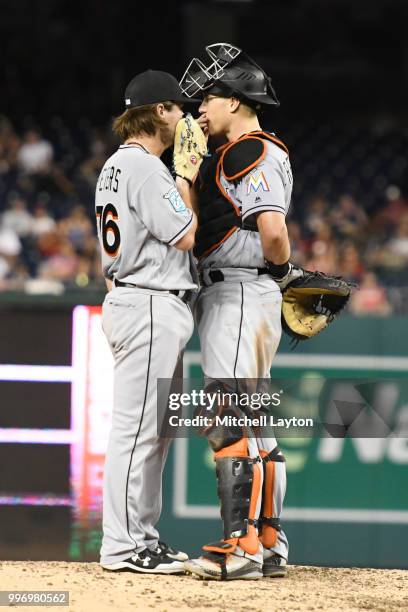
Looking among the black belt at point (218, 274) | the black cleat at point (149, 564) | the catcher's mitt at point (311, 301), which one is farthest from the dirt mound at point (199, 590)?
the black belt at point (218, 274)

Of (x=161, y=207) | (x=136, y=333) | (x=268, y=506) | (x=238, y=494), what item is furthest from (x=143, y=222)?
(x=268, y=506)

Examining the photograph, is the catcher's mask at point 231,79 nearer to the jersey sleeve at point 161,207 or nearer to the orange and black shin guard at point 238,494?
the jersey sleeve at point 161,207

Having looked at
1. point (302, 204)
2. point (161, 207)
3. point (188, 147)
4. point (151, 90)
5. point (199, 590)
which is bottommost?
point (199, 590)

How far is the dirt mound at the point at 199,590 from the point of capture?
332 centimetres

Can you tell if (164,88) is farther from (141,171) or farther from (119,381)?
(119,381)

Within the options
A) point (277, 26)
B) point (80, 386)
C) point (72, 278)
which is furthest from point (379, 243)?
point (80, 386)

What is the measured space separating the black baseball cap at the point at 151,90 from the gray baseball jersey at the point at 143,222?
7.0 inches

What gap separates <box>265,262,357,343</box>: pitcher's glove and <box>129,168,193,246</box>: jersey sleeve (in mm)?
479

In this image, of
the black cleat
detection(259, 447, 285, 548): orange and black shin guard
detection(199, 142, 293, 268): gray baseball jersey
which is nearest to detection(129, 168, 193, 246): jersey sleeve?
detection(199, 142, 293, 268): gray baseball jersey

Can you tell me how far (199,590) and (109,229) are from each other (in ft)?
4.47

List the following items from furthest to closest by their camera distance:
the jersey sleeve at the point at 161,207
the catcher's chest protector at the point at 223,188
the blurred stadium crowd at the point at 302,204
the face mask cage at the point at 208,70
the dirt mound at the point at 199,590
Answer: the blurred stadium crowd at the point at 302,204 < the face mask cage at the point at 208,70 < the catcher's chest protector at the point at 223,188 < the jersey sleeve at the point at 161,207 < the dirt mound at the point at 199,590

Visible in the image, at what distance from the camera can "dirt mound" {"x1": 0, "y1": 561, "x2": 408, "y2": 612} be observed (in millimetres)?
3324

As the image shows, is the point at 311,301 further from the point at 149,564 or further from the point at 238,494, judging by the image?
the point at 149,564

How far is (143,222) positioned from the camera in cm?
→ 375
